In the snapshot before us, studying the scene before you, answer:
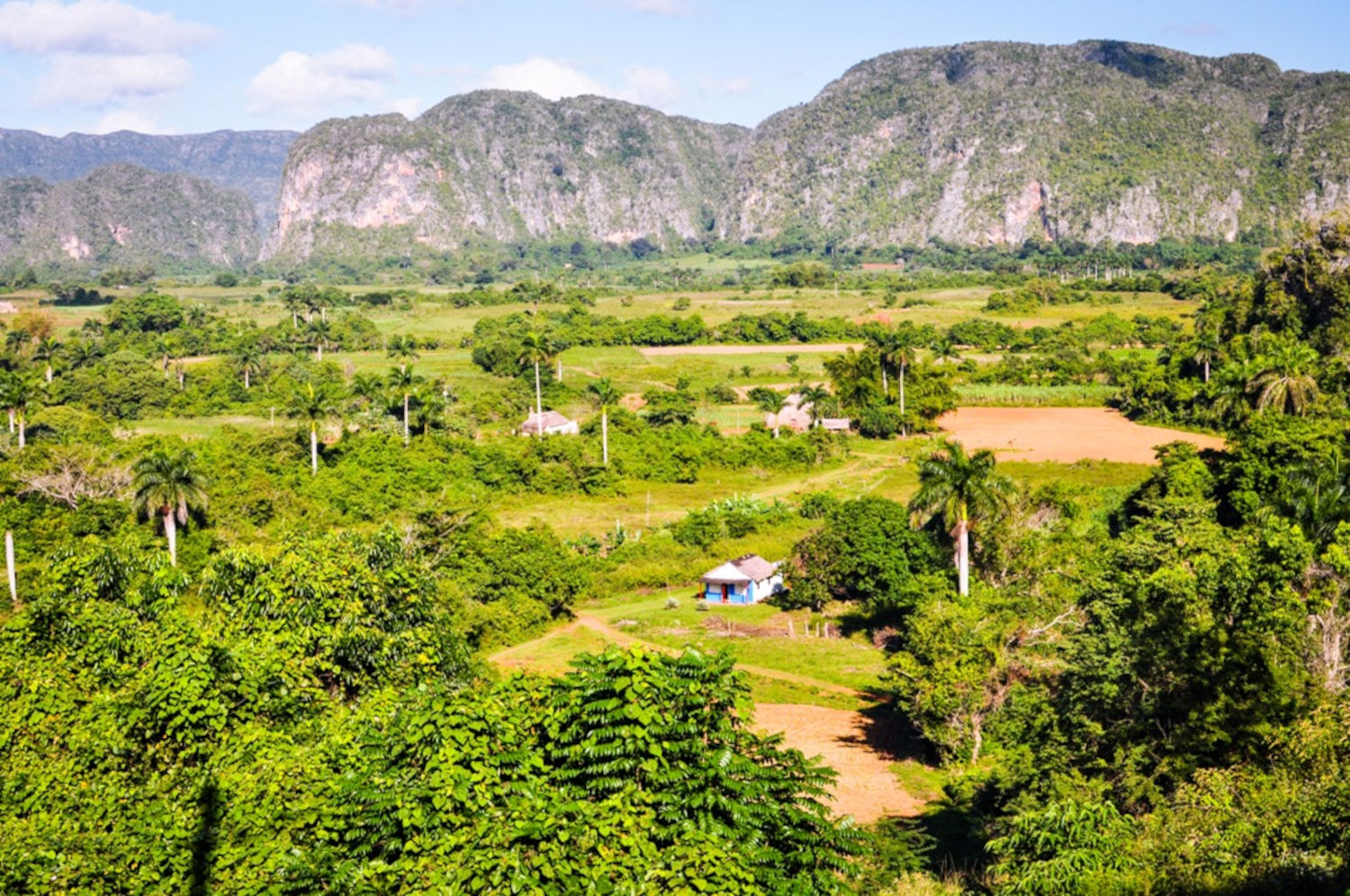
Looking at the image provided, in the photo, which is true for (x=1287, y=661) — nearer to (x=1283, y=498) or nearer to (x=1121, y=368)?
(x=1283, y=498)

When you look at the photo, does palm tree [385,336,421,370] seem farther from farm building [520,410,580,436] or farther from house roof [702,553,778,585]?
house roof [702,553,778,585]

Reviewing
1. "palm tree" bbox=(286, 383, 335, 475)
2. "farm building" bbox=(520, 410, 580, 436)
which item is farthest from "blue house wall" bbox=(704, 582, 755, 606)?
"farm building" bbox=(520, 410, 580, 436)

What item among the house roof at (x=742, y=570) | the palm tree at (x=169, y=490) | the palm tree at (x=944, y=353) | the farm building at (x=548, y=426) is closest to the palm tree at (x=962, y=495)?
the house roof at (x=742, y=570)

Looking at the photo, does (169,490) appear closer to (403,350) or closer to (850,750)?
(850,750)

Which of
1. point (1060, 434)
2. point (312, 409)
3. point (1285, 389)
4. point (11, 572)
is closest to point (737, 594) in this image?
point (312, 409)

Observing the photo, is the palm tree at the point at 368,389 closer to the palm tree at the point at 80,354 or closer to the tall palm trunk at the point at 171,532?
the tall palm trunk at the point at 171,532

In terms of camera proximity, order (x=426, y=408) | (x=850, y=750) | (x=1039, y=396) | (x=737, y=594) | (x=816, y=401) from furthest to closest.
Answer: (x=1039, y=396)
(x=816, y=401)
(x=426, y=408)
(x=737, y=594)
(x=850, y=750)
